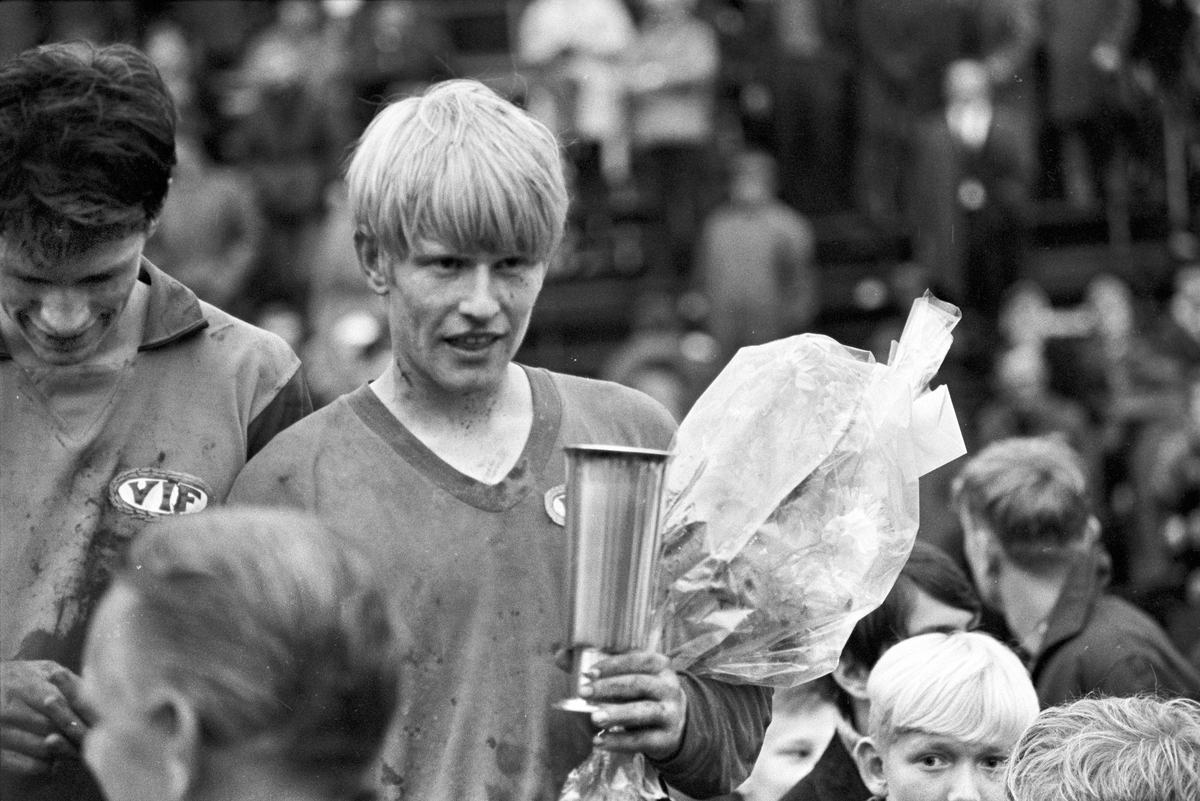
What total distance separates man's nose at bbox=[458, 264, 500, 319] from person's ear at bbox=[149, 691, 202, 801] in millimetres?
1307

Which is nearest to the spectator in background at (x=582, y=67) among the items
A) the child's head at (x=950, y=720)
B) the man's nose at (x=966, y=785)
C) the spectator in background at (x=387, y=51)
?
the spectator in background at (x=387, y=51)

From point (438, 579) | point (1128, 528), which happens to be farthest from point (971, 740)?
point (1128, 528)

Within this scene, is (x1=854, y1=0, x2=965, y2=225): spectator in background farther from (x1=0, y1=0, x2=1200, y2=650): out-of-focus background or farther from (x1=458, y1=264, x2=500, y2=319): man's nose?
(x1=458, y1=264, x2=500, y2=319): man's nose

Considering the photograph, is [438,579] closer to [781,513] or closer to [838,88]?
[781,513]

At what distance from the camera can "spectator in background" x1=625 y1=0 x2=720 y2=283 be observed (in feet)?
45.2

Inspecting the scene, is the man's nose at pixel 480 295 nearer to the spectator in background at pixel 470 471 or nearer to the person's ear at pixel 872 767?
the spectator in background at pixel 470 471

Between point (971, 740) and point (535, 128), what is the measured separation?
1447 mm

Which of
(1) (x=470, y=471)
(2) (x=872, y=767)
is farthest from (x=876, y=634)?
(1) (x=470, y=471)

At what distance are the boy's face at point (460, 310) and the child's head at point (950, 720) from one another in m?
1.10

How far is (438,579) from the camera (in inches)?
118

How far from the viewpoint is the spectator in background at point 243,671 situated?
1.83 metres

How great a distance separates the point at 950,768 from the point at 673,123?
10793mm

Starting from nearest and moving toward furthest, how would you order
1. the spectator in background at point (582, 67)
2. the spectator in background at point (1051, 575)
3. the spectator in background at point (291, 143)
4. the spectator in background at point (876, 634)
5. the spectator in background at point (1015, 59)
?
the spectator in background at point (876, 634), the spectator in background at point (1051, 575), the spectator in background at point (1015, 59), the spectator in background at point (291, 143), the spectator in background at point (582, 67)

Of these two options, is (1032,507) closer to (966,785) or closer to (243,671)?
(966,785)
